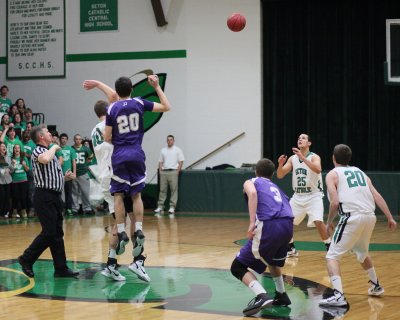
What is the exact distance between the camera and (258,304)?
7320 mm

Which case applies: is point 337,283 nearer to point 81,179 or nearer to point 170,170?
point 170,170

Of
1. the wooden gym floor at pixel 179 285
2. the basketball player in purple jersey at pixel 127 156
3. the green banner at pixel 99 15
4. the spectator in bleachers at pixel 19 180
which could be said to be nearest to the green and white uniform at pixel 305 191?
the wooden gym floor at pixel 179 285

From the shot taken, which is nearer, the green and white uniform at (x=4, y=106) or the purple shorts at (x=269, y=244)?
the purple shorts at (x=269, y=244)

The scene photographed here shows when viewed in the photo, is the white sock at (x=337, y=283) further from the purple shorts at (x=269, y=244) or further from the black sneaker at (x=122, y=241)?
the black sneaker at (x=122, y=241)

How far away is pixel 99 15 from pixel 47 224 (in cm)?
1368

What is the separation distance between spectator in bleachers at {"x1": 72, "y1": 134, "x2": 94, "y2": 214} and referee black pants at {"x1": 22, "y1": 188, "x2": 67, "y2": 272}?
10160 mm

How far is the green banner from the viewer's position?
21.9m

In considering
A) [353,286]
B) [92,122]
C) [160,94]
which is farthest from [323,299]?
[92,122]

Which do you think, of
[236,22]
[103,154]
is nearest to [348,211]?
[103,154]

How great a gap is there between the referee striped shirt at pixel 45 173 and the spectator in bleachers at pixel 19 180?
8.56 meters

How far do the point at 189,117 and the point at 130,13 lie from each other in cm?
341

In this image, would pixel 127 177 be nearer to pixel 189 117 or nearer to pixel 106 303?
pixel 106 303

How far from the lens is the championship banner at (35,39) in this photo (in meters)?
22.5

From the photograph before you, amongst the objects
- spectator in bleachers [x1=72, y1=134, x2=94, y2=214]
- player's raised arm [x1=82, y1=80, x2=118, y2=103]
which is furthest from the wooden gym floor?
spectator in bleachers [x1=72, y1=134, x2=94, y2=214]
